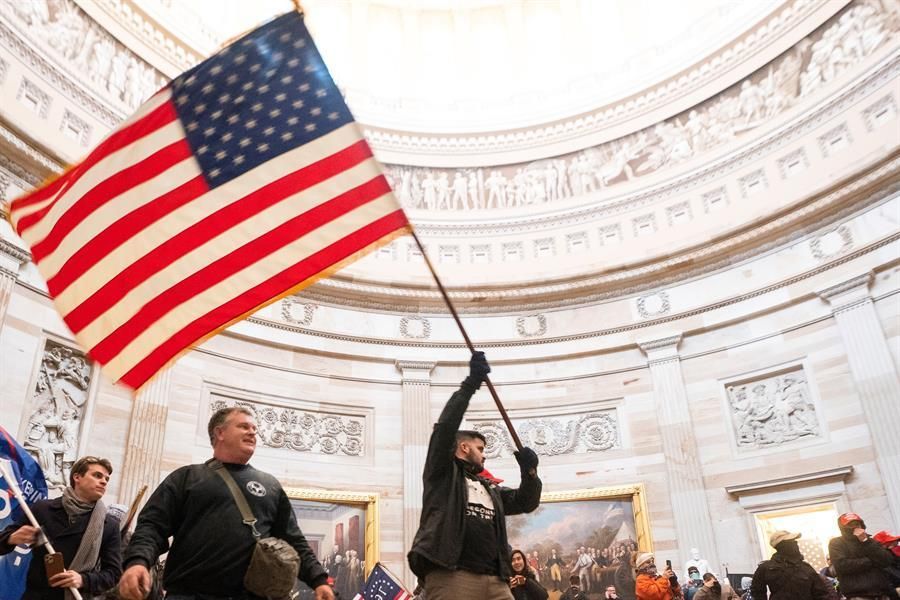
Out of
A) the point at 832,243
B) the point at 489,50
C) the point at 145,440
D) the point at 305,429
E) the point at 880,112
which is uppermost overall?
the point at 489,50

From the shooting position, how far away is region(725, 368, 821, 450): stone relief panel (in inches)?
567

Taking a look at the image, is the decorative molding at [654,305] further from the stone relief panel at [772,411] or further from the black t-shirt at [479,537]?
the black t-shirt at [479,537]

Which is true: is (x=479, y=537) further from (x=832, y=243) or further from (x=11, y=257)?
(x=832, y=243)

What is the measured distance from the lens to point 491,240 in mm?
19109

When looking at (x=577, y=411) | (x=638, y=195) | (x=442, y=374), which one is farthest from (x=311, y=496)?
(x=638, y=195)

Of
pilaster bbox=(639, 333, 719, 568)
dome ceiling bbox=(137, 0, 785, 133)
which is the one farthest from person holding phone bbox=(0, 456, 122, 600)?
dome ceiling bbox=(137, 0, 785, 133)

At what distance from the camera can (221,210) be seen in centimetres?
530

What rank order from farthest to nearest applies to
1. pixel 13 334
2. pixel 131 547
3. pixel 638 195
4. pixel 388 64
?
pixel 388 64
pixel 638 195
pixel 13 334
pixel 131 547

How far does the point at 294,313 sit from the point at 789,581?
1247 centimetres

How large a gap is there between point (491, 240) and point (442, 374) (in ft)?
13.2

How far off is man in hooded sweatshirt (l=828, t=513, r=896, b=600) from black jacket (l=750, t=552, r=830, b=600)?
138cm

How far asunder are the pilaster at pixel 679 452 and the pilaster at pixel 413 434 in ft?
16.8

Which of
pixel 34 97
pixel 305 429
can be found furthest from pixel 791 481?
pixel 34 97

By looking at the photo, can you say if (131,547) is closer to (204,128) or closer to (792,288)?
(204,128)
